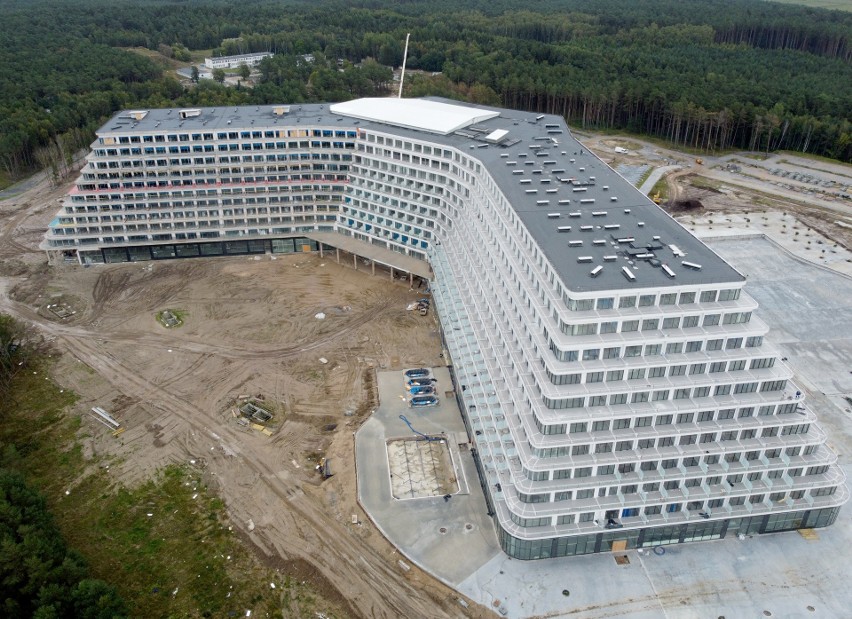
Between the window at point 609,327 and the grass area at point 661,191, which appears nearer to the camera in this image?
the window at point 609,327

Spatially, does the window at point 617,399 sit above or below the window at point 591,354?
below

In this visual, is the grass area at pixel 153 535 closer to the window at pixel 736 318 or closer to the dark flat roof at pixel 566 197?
the dark flat roof at pixel 566 197

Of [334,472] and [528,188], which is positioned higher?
[528,188]

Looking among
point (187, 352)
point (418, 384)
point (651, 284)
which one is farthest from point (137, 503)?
point (651, 284)

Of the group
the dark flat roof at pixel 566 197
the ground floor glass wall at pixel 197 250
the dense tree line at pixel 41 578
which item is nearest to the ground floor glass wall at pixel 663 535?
the dark flat roof at pixel 566 197

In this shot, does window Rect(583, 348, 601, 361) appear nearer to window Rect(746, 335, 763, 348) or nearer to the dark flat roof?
the dark flat roof

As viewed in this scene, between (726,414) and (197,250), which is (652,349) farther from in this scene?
(197,250)

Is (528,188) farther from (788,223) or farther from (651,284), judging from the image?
(788,223)
